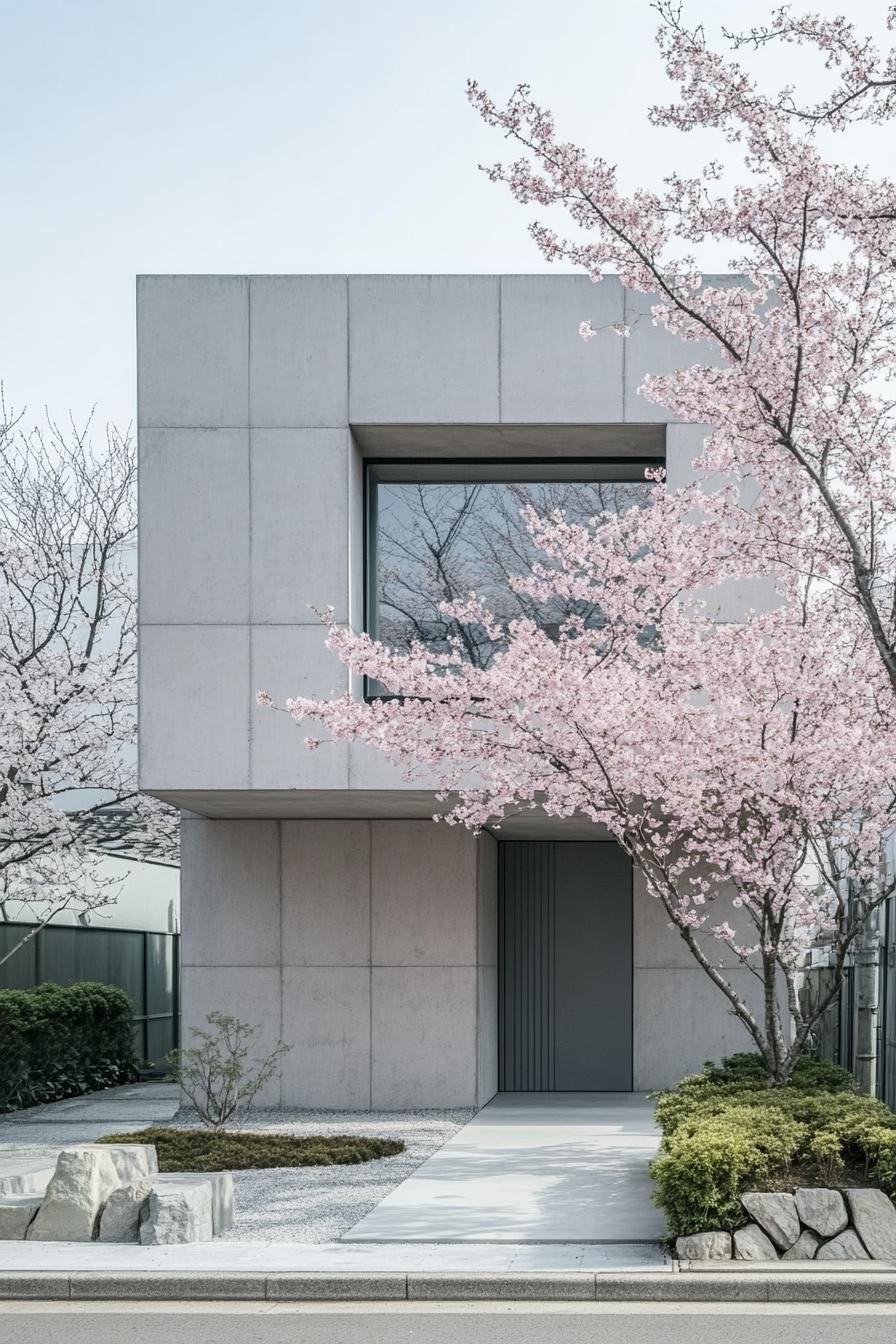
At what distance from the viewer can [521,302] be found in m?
16.8

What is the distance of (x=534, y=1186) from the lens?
41.2ft

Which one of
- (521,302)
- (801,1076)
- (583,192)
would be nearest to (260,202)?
(583,192)

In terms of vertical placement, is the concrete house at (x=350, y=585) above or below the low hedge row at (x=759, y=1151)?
above

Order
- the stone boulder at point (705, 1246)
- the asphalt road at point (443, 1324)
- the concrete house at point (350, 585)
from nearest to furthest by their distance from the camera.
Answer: the asphalt road at point (443, 1324) < the stone boulder at point (705, 1246) < the concrete house at point (350, 585)

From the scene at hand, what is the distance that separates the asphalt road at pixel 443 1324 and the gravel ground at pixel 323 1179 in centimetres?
166

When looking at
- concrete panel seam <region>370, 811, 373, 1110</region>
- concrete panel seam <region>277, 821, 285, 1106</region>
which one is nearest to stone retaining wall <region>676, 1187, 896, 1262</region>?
concrete panel seam <region>370, 811, 373, 1110</region>

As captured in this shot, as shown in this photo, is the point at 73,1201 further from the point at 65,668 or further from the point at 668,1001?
the point at 65,668

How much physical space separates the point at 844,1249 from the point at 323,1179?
4.83 m

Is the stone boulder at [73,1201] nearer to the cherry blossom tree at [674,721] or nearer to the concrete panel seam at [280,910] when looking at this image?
the cherry blossom tree at [674,721]

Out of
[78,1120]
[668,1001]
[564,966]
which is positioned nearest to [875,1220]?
[668,1001]

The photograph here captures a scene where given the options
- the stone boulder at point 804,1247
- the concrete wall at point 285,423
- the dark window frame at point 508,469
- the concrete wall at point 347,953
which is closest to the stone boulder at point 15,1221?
the stone boulder at point 804,1247

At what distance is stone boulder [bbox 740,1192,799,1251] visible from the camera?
9.59 meters

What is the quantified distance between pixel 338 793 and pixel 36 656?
265 inches

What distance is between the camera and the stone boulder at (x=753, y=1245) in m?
9.54
